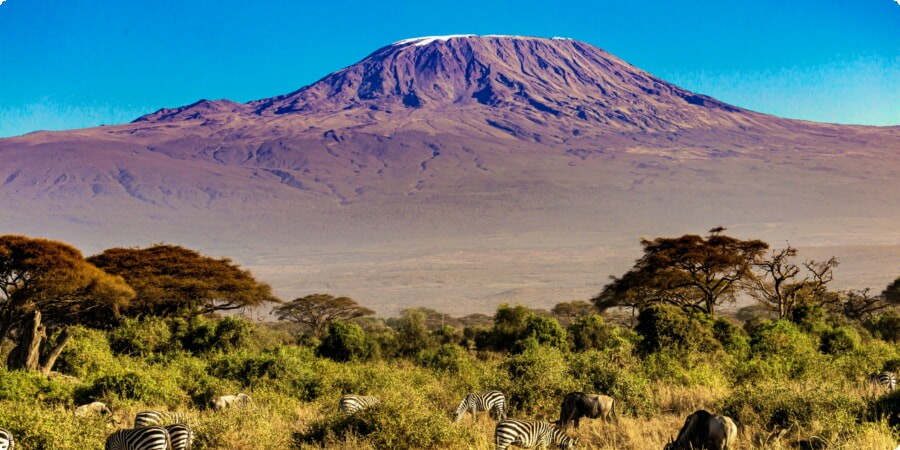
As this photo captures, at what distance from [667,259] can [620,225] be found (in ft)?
397

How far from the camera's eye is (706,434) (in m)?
8.29

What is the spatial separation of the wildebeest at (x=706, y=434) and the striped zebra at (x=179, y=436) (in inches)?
220

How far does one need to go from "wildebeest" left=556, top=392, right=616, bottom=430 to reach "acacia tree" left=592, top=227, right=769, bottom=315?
61.4ft

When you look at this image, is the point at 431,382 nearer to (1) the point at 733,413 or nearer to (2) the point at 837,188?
(1) the point at 733,413

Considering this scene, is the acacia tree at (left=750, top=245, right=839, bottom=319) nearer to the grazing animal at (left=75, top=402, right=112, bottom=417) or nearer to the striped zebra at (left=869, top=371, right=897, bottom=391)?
the striped zebra at (left=869, top=371, right=897, bottom=391)

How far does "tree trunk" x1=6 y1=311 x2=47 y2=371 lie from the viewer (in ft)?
55.9

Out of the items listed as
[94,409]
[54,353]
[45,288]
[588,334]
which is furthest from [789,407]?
[45,288]

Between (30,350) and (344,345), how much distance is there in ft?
29.7

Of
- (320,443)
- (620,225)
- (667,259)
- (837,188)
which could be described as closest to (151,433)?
(320,443)

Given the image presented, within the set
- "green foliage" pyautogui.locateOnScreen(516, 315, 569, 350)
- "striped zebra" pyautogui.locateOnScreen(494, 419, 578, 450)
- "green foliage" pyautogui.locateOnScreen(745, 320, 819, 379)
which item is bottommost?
"green foliage" pyautogui.locateOnScreen(516, 315, 569, 350)

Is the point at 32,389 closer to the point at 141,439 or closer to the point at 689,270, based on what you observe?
the point at 141,439

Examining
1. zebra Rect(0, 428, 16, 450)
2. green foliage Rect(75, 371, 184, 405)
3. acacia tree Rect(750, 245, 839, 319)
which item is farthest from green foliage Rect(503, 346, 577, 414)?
acacia tree Rect(750, 245, 839, 319)

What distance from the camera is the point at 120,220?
167 m

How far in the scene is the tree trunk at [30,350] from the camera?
17.0 metres
